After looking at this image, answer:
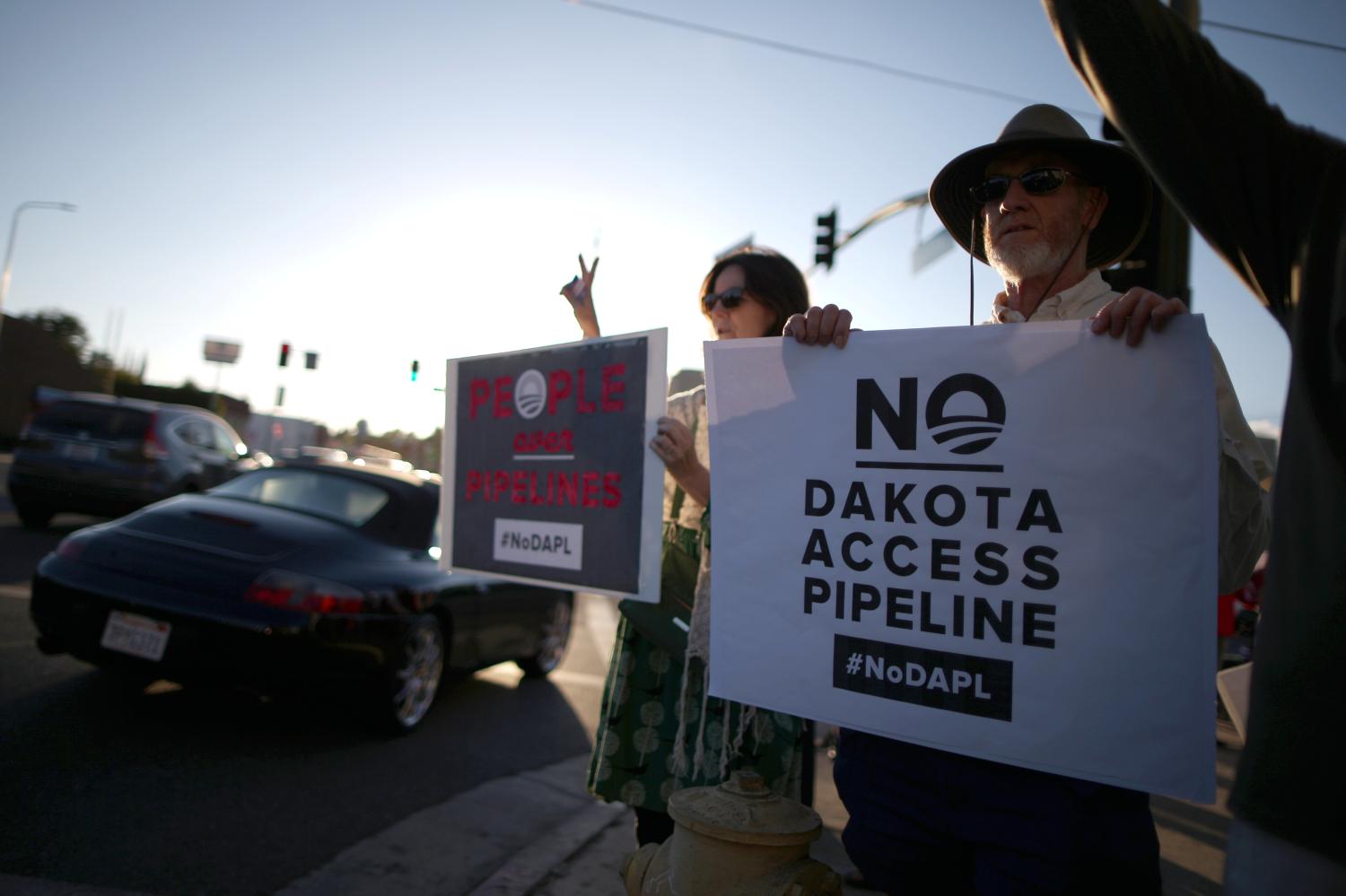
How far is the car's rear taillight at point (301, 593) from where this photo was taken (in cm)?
412

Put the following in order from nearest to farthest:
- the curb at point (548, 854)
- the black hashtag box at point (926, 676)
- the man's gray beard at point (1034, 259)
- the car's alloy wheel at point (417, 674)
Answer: the black hashtag box at point (926, 676), the man's gray beard at point (1034, 259), the curb at point (548, 854), the car's alloy wheel at point (417, 674)

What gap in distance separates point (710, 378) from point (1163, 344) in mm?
858

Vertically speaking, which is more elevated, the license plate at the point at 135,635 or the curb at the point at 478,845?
the license plate at the point at 135,635

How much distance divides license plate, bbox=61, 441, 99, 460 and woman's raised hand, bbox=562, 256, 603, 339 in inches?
382

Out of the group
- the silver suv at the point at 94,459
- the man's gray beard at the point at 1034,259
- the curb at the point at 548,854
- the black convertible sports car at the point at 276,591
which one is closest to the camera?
the man's gray beard at the point at 1034,259

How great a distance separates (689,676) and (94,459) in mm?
10288

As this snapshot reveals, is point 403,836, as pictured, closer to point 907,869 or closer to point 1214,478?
point 907,869

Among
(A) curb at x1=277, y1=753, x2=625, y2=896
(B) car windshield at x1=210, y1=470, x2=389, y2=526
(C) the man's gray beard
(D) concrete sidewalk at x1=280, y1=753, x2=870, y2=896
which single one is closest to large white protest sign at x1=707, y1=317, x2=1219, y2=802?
(C) the man's gray beard

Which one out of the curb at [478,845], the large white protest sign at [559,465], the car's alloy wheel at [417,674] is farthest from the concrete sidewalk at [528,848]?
the large white protest sign at [559,465]

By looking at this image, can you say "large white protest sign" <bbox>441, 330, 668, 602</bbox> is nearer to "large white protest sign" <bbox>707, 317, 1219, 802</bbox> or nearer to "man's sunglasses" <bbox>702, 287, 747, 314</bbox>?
"man's sunglasses" <bbox>702, 287, 747, 314</bbox>

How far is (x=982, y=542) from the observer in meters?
1.52

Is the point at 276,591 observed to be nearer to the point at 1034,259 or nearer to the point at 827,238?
the point at 1034,259

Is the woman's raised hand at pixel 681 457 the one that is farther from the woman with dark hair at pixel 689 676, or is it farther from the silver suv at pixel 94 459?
the silver suv at pixel 94 459

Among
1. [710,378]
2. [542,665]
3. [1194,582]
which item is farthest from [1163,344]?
[542,665]
